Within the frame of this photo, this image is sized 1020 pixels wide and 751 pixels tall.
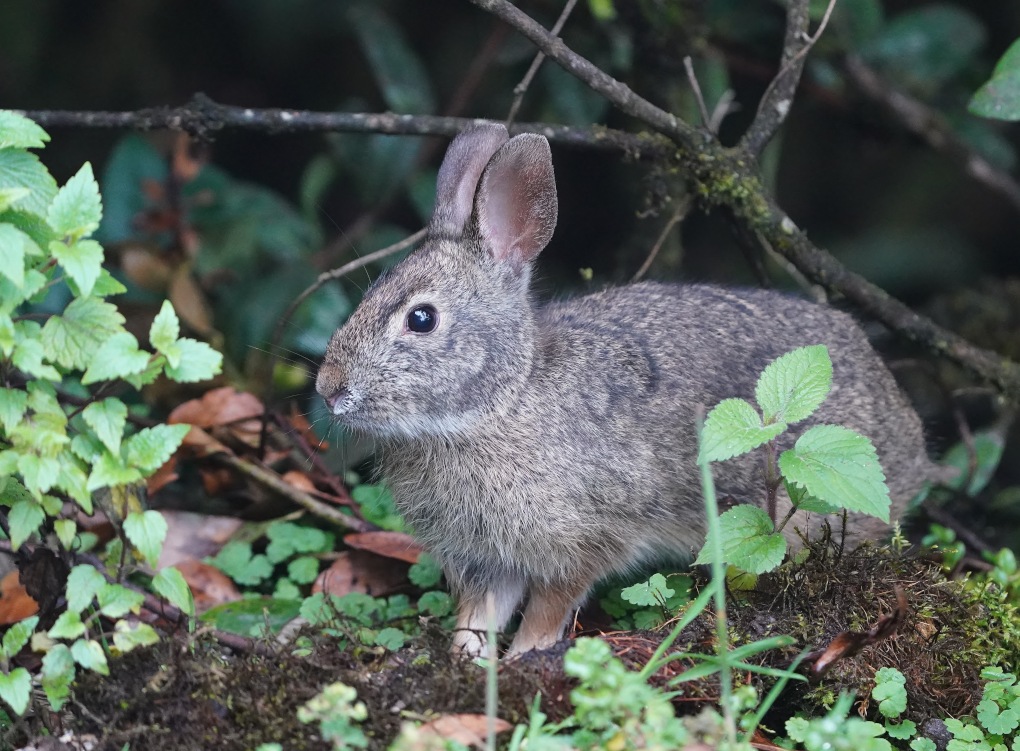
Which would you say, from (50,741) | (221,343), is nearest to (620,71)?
(221,343)

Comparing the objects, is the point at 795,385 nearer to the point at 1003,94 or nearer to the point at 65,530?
the point at 1003,94

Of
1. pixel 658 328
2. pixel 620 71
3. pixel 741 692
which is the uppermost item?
pixel 620 71

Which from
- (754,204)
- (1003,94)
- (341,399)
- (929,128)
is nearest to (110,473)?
(341,399)

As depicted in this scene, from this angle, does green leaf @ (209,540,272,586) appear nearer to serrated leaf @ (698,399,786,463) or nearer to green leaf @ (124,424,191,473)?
green leaf @ (124,424,191,473)

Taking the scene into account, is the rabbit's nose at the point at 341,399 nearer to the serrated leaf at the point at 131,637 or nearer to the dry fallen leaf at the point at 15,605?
the serrated leaf at the point at 131,637

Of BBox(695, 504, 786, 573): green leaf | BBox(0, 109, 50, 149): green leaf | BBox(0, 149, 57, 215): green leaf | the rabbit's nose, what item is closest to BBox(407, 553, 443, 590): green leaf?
the rabbit's nose

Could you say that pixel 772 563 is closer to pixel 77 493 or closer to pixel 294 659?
pixel 294 659
